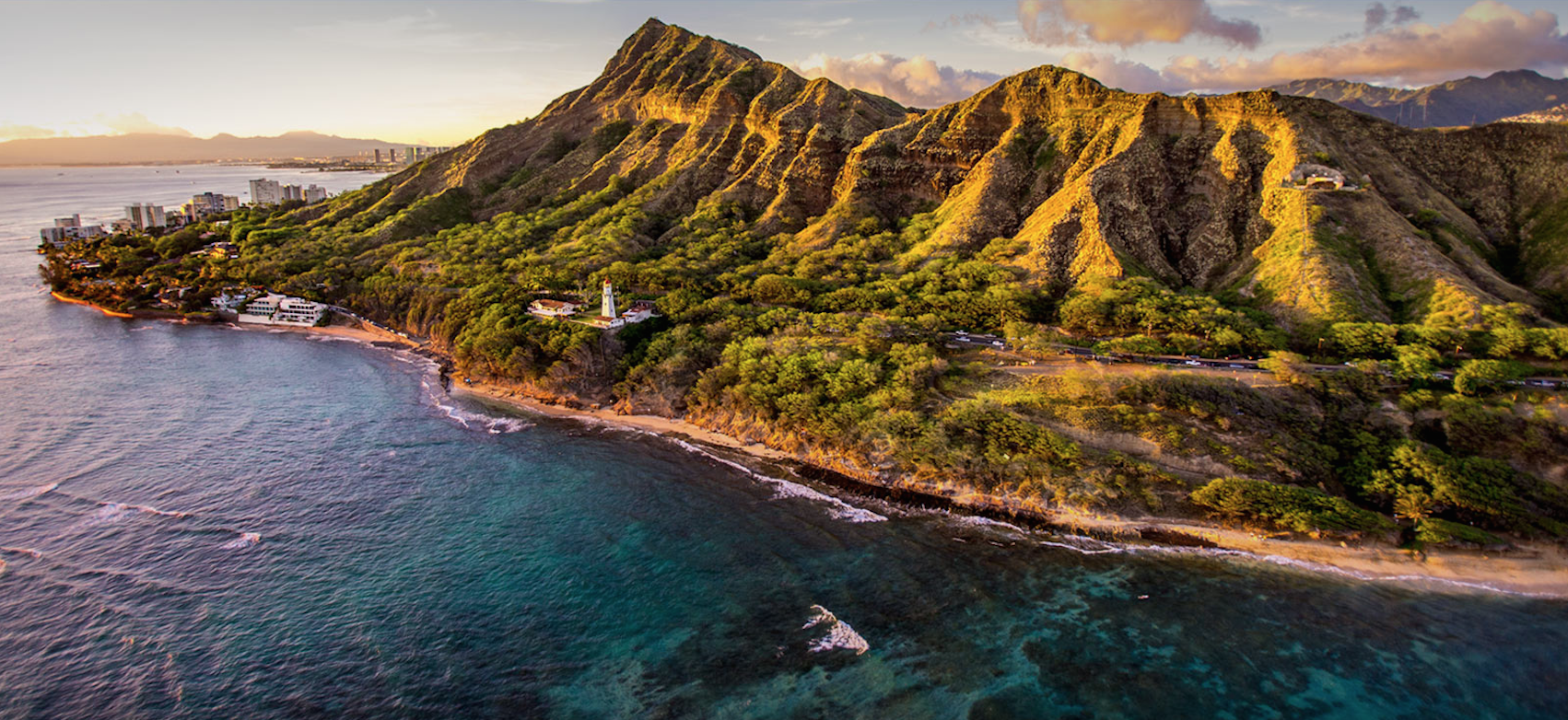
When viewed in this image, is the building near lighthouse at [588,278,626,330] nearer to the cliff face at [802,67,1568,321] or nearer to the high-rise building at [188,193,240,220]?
the cliff face at [802,67,1568,321]

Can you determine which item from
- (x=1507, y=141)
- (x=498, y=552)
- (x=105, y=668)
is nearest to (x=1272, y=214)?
(x=1507, y=141)

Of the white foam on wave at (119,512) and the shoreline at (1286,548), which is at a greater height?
the shoreline at (1286,548)

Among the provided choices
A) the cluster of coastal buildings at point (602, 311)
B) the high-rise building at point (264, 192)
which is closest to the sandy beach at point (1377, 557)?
the cluster of coastal buildings at point (602, 311)

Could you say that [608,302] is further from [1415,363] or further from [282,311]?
[1415,363]

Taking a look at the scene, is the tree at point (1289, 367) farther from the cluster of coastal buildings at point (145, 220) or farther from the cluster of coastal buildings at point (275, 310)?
the cluster of coastal buildings at point (145, 220)

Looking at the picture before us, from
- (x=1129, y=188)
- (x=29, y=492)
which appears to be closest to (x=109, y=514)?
(x=29, y=492)

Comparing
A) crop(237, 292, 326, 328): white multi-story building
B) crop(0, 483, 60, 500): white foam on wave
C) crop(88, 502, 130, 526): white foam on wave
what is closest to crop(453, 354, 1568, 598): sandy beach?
crop(88, 502, 130, 526): white foam on wave
